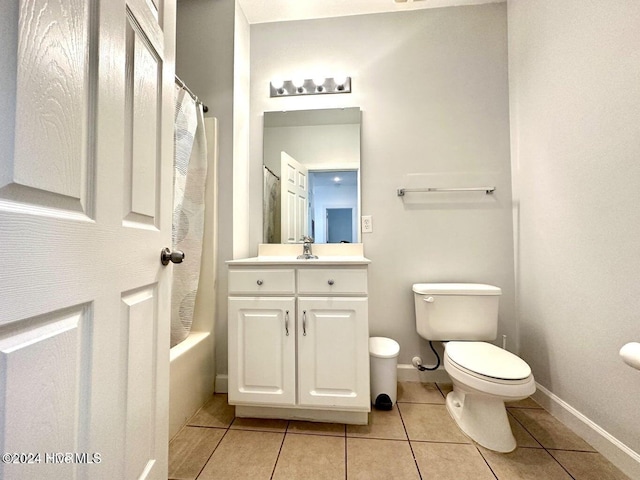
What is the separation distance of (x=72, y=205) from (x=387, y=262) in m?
1.68

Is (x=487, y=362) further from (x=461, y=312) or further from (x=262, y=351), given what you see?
(x=262, y=351)

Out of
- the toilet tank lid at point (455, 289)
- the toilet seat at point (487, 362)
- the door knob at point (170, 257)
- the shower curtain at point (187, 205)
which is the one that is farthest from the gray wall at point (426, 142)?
the door knob at point (170, 257)

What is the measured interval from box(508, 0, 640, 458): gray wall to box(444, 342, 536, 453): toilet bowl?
1.06ft

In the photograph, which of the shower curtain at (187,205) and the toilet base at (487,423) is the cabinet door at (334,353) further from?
the shower curtain at (187,205)

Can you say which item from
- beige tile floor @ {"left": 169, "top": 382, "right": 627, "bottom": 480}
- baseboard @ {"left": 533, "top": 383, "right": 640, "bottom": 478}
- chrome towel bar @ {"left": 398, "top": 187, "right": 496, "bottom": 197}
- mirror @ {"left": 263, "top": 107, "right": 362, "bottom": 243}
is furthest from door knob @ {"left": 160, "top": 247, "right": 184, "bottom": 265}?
baseboard @ {"left": 533, "top": 383, "right": 640, "bottom": 478}

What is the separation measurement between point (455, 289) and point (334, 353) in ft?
2.71

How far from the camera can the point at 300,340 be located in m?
1.39

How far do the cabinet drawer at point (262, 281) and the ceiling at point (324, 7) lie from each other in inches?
71.1

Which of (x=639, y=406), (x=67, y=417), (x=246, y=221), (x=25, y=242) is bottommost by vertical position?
(x=639, y=406)

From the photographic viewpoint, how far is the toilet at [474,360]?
3.92 feet

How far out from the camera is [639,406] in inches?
41.1

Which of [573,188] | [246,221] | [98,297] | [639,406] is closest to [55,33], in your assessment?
[98,297]

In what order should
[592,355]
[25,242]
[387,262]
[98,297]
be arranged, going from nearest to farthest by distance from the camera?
[25,242], [98,297], [592,355], [387,262]

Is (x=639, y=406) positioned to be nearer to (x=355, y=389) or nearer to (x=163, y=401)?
(x=355, y=389)
